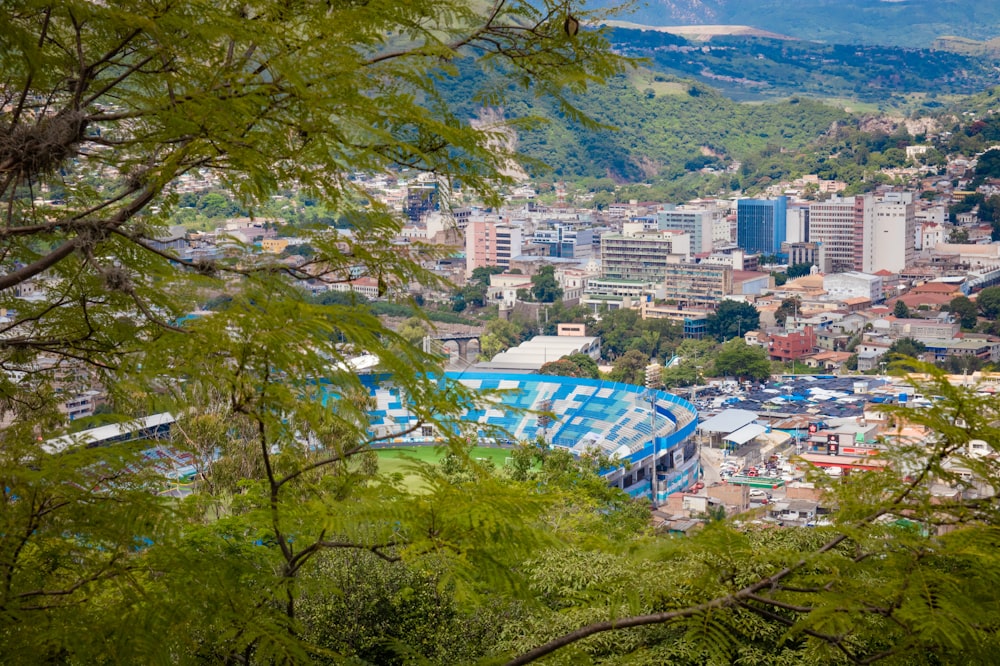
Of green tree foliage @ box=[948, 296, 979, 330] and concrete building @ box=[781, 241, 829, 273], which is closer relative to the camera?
green tree foliage @ box=[948, 296, 979, 330]

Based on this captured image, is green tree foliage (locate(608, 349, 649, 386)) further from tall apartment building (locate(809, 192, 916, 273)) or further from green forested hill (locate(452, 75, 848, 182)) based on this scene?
green forested hill (locate(452, 75, 848, 182))

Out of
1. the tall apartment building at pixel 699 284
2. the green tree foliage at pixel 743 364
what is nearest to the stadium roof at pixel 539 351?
the green tree foliage at pixel 743 364

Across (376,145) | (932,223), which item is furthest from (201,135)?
(932,223)

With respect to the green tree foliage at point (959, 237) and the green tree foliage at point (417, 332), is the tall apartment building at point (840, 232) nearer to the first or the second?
the green tree foliage at point (959, 237)

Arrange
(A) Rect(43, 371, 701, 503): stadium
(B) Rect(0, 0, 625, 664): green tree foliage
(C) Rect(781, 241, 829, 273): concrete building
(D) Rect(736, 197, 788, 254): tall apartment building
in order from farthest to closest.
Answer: (D) Rect(736, 197, 788, 254): tall apartment building
(C) Rect(781, 241, 829, 273): concrete building
(A) Rect(43, 371, 701, 503): stadium
(B) Rect(0, 0, 625, 664): green tree foliage

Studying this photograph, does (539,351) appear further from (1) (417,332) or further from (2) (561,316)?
(1) (417,332)

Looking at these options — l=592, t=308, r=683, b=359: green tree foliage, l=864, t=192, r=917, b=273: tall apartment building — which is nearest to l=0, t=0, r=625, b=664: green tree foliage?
l=592, t=308, r=683, b=359: green tree foliage

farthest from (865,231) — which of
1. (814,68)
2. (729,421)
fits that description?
(814,68)
